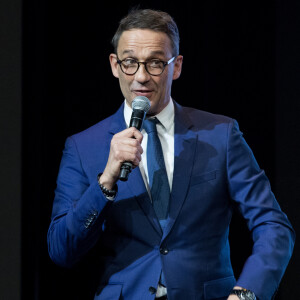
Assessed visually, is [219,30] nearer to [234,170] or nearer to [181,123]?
[181,123]

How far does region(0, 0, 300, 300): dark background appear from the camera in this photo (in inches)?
98.8

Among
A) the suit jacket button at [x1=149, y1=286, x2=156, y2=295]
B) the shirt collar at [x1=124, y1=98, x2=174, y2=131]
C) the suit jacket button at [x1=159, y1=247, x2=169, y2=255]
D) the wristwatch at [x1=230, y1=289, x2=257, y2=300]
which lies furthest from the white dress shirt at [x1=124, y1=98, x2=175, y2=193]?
the wristwatch at [x1=230, y1=289, x2=257, y2=300]

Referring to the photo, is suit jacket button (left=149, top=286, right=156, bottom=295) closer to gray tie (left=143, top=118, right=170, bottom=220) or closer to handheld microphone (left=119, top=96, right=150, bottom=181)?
gray tie (left=143, top=118, right=170, bottom=220)

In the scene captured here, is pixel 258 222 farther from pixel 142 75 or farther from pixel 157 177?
pixel 142 75

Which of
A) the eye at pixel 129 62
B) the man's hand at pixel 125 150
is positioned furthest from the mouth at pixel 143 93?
the man's hand at pixel 125 150

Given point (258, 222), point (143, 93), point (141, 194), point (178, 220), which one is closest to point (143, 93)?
point (143, 93)

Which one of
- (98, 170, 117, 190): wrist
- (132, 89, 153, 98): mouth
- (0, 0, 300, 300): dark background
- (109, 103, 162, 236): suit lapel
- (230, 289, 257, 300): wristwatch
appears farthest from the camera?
(0, 0, 300, 300): dark background

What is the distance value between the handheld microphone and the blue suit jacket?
0.17 metres

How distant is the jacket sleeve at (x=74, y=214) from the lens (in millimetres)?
1732

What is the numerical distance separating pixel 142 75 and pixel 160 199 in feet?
1.47

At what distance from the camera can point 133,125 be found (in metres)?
1.67

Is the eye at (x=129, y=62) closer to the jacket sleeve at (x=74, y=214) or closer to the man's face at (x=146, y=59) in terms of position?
the man's face at (x=146, y=59)

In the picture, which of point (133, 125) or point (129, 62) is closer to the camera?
point (133, 125)

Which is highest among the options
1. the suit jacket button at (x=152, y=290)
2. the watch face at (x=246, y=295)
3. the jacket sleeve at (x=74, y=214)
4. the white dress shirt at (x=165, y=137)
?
the white dress shirt at (x=165, y=137)
